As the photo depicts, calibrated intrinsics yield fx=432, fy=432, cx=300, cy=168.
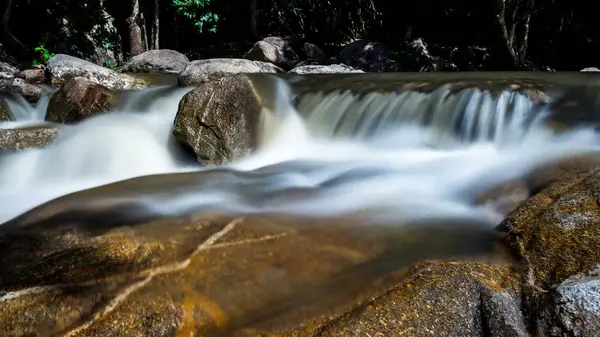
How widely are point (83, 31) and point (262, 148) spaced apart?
13386mm

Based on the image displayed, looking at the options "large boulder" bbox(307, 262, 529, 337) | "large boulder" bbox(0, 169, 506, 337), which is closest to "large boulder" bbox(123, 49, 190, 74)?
"large boulder" bbox(0, 169, 506, 337)

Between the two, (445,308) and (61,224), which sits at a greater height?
(445,308)

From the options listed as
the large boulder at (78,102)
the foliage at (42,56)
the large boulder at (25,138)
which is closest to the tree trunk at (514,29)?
the large boulder at (78,102)

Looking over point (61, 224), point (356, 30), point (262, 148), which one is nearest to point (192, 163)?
point (262, 148)

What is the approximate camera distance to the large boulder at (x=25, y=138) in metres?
6.10

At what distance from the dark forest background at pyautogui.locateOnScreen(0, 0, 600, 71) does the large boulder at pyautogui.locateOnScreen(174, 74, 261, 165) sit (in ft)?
35.3

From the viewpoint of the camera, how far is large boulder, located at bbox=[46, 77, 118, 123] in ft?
22.9

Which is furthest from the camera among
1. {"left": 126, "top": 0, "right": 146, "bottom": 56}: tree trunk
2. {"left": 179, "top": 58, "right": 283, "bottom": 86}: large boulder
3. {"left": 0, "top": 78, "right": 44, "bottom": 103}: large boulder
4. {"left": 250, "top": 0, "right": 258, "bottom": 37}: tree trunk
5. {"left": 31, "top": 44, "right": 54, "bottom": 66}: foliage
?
{"left": 250, "top": 0, "right": 258, "bottom": 37}: tree trunk

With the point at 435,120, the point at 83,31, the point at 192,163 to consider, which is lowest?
the point at 192,163

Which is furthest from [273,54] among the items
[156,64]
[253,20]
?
[253,20]

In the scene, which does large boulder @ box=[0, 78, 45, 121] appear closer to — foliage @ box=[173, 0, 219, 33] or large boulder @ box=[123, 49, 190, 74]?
large boulder @ box=[123, 49, 190, 74]

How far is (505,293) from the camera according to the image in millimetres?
2119

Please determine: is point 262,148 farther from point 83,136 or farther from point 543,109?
point 543,109

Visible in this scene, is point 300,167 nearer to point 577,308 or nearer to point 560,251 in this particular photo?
point 560,251
